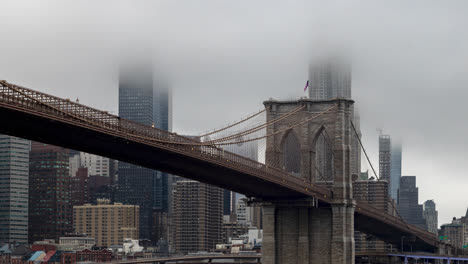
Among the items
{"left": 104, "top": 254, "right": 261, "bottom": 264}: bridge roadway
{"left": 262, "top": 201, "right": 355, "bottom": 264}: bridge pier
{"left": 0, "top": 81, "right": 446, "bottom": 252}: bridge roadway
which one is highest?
{"left": 0, "top": 81, "right": 446, "bottom": 252}: bridge roadway

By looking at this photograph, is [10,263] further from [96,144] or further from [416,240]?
[96,144]

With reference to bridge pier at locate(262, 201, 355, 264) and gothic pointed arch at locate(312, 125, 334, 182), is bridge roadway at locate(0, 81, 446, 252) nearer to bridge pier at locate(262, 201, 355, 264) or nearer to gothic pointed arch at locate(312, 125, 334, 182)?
bridge pier at locate(262, 201, 355, 264)

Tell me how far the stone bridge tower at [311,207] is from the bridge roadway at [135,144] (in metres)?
1.41

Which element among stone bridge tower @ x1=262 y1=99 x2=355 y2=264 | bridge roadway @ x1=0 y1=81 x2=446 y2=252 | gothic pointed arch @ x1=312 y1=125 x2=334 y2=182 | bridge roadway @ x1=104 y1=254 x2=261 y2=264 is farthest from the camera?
bridge roadway @ x1=104 y1=254 x2=261 y2=264

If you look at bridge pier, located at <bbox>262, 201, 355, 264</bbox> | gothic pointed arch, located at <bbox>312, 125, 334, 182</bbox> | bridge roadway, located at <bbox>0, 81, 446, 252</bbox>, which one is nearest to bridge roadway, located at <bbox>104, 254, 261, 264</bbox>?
gothic pointed arch, located at <bbox>312, 125, 334, 182</bbox>

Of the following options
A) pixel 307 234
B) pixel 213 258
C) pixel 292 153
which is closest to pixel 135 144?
pixel 307 234

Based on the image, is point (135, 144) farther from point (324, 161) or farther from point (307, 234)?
point (324, 161)

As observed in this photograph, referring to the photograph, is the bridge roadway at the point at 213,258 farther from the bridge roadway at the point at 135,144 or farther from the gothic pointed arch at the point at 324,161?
the bridge roadway at the point at 135,144

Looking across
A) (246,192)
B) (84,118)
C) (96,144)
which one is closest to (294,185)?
(246,192)

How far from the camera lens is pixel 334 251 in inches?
3460

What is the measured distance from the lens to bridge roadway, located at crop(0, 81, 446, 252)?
56.4 metres

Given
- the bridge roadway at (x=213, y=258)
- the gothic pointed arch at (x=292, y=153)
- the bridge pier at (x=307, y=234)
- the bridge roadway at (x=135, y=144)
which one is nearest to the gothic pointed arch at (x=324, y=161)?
the gothic pointed arch at (x=292, y=153)

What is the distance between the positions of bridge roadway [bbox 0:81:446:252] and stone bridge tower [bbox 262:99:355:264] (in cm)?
141

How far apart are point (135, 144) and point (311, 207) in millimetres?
27469
